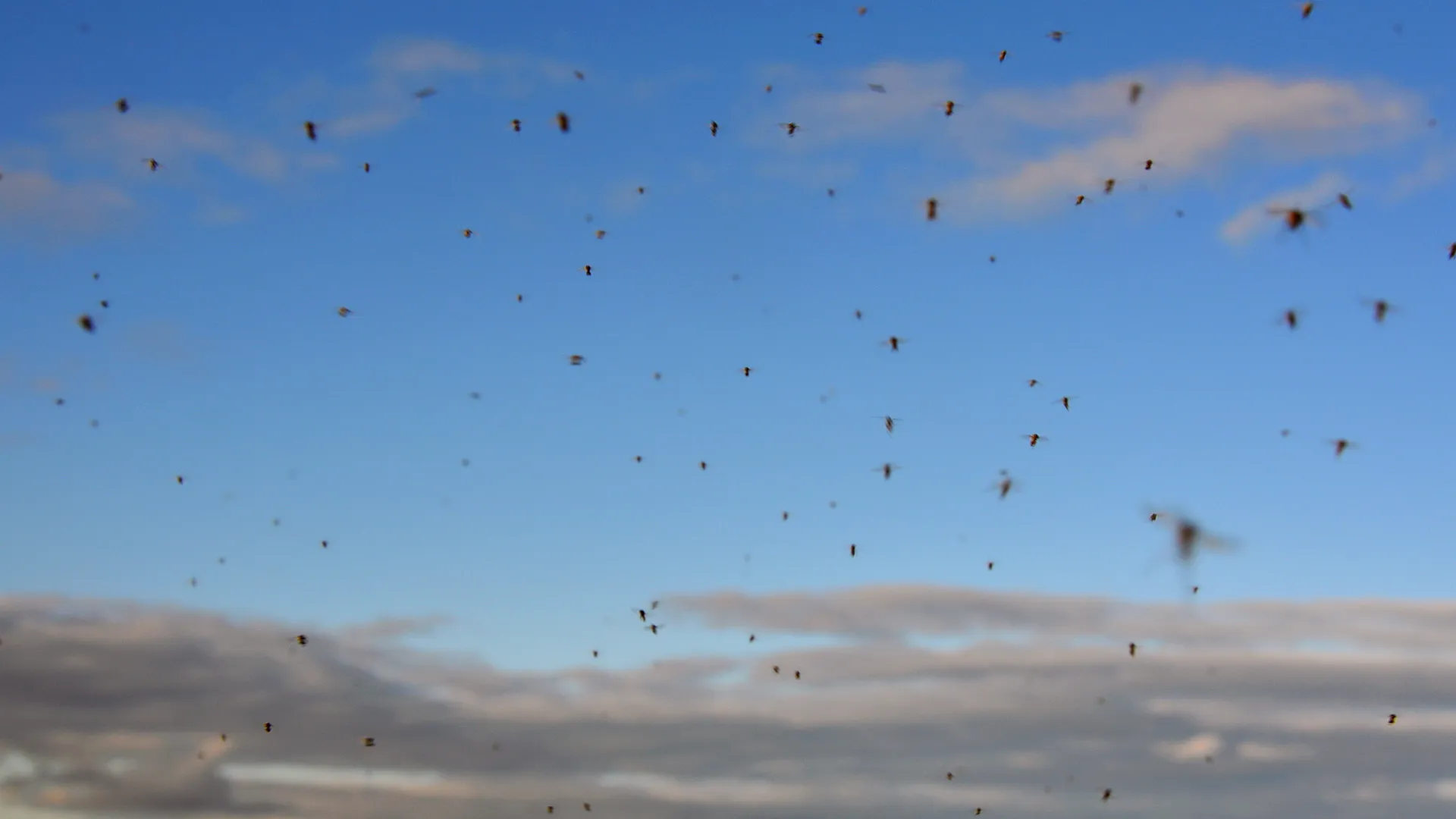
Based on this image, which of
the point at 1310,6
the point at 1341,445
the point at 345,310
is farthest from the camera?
the point at 345,310

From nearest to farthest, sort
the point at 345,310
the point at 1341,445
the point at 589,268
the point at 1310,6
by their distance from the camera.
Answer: the point at 1310,6, the point at 1341,445, the point at 589,268, the point at 345,310

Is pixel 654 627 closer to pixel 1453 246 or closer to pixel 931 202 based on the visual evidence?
pixel 931 202

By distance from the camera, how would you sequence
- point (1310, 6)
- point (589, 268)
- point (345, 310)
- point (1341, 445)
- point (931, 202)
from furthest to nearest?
point (345, 310), point (589, 268), point (931, 202), point (1341, 445), point (1310, 6)

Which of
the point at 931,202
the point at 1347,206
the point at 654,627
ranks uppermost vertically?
the point at 931,202

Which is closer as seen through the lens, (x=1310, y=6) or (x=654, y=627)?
(x=1310, y=6)

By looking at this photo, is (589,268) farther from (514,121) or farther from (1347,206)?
(1347,206)

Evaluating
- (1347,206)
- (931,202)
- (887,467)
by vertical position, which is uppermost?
(931,202)

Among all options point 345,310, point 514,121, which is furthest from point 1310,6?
point 345,310

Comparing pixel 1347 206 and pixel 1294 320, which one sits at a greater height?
pixel 1347 206

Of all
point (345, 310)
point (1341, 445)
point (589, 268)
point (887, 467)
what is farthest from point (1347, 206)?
point (345, 310)
